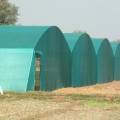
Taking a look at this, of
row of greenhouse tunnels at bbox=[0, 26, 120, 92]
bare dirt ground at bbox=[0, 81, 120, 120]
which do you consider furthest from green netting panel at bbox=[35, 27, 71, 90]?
bare dirt ground at bbox=[0, 81, 120, 120]

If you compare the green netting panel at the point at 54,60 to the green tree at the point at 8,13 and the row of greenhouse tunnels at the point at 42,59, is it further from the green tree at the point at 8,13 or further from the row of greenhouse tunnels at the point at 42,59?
the green tree at the point at 8,13

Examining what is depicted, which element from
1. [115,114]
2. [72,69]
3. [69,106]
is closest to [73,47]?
[72,69]

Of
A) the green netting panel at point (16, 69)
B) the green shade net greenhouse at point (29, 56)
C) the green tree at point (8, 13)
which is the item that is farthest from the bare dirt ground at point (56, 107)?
the green tree at point (8, 13)

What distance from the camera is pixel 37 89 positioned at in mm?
26859

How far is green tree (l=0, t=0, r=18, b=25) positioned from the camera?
2923 inches

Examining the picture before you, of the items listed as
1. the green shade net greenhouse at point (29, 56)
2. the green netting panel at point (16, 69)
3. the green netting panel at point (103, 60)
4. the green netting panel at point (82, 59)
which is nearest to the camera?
the green netting panel at point (16, 69)

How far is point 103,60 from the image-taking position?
42.3 metres

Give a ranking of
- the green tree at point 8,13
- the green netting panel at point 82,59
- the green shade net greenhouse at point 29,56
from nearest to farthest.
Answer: the green shade net greenhouse at point 29,56 → the green netting panel at point 82,59 → the green tree at point 8,13

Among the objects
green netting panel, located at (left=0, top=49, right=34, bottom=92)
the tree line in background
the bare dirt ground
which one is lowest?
the bare dirt ground

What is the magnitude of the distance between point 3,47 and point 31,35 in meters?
1.85

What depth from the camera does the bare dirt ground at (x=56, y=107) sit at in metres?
15.3

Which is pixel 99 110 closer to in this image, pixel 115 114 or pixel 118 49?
pixel 115 114

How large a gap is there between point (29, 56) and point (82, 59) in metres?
10.3

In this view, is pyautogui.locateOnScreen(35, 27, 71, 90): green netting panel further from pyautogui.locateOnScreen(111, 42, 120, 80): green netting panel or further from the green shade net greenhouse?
pyautogui.locateOnScreen(111, 42, 120, 80): green netting panel
